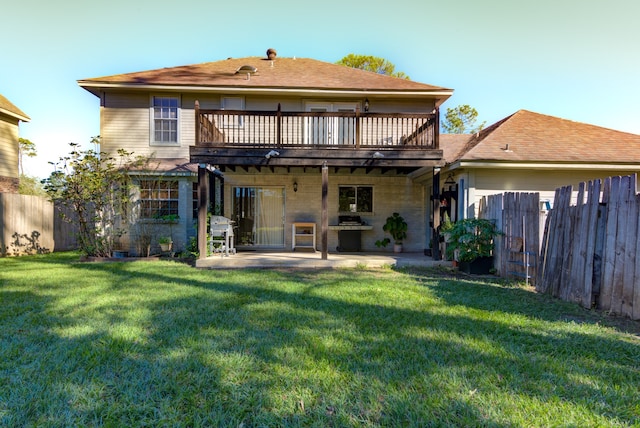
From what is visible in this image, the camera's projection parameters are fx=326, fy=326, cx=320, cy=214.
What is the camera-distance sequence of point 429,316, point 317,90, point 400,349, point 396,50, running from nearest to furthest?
point 400,349, point 429,316, point 317,90, point 396,50

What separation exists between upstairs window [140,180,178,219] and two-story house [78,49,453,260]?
32 millimetres

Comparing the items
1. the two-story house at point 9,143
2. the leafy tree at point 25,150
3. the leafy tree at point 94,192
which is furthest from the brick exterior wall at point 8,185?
the leafy tree at point 25,150

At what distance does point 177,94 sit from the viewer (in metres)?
10.5

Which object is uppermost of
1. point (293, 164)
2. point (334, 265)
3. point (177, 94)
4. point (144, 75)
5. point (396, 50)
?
point (396, 50)

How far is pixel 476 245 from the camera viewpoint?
7566 millimetres

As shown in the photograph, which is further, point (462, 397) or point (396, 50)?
point (396, 50)

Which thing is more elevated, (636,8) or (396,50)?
(396,50)

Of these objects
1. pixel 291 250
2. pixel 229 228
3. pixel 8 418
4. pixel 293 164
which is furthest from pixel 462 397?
pixel 291 250

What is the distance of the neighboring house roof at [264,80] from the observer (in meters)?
10.1

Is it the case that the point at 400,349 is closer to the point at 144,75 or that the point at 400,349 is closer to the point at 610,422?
the point at 610,422

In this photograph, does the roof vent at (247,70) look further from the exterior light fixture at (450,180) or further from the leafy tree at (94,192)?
the exterior light fixture at (450,180)

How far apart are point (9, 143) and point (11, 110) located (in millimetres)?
1394

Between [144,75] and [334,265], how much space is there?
8924 mm

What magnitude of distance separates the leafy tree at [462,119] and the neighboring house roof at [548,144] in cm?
2129
